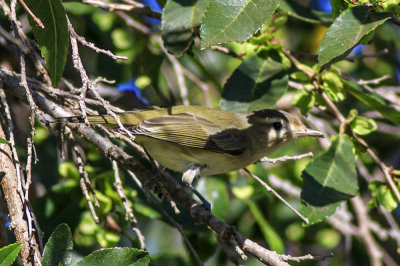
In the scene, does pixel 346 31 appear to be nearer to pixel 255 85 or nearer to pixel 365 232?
pixel 255 85

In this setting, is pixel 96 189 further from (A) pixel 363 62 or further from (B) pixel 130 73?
(A) pixel 363 62

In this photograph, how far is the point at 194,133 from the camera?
3902mm

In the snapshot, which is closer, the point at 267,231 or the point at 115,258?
the point at 115,258

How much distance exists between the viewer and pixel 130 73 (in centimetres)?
446

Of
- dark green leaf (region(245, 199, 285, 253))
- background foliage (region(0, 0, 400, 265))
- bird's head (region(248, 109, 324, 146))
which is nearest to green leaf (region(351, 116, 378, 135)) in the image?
background foliage (region(0, 0, 400, 265))

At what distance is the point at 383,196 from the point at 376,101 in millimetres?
600

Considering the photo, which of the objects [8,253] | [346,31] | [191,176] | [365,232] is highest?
[346,31]

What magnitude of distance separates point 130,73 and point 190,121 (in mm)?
858

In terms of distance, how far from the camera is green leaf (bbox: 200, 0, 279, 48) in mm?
2594

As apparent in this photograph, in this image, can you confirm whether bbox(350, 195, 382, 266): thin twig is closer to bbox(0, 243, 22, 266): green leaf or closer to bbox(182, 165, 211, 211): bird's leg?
bbox(182, 165, 211, 211): bird's leg

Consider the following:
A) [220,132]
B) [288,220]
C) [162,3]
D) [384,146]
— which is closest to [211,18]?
[162,3]

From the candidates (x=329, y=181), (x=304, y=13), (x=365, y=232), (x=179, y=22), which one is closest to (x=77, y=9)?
(x=179, y=22)

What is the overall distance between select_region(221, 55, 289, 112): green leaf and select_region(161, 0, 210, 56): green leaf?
0.52 m

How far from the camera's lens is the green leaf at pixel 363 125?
132 inches
